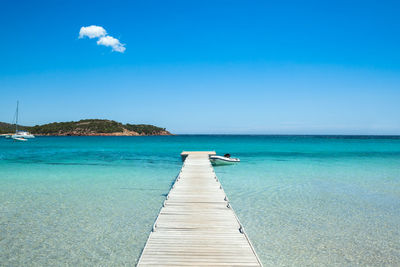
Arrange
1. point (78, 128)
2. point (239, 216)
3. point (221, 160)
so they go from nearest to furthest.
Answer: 1. point (239, 216)
2. point (221, 160)
3. point (78, 128)

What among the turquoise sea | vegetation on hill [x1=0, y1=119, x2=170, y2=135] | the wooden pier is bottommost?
the turquoise sea

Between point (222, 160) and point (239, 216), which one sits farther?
point (222, 160)

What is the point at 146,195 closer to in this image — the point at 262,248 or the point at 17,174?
the point at 262,248

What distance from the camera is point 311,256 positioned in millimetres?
6035

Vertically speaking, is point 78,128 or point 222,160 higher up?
point 78,128

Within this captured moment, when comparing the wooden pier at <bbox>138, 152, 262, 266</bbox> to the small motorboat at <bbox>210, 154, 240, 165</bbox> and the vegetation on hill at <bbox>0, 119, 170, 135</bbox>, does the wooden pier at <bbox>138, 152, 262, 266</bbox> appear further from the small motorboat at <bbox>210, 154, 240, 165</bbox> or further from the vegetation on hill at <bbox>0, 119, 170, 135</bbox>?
the vegetation on hill at <bbox>0, 119, 170, 135</bbox>

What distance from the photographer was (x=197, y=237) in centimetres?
559

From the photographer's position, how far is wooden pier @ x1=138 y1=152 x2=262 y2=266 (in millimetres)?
4617

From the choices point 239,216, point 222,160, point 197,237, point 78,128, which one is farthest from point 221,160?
point 78,128

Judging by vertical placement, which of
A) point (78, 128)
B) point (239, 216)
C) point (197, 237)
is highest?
point (78, 128)

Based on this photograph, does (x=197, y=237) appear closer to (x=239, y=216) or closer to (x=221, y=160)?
(x=239, y=216)

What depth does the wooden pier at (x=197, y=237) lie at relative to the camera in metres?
4.62

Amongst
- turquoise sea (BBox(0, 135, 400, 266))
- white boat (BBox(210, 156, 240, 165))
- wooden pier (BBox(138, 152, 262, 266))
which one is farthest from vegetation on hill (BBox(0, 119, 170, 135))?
wooden pier (BBox(138, 152, 262, 266))

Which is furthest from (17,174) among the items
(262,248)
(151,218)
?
(262,248)
